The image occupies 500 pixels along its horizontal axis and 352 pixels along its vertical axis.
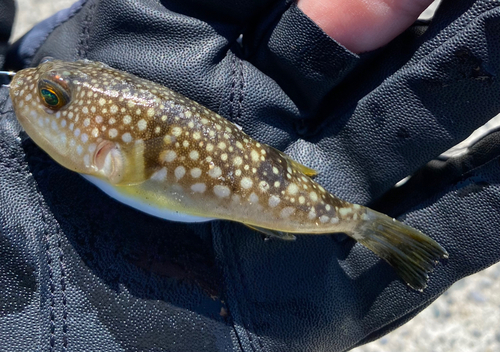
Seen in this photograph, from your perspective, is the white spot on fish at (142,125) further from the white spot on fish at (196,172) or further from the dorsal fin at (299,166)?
the dorsal fin at (299,166)

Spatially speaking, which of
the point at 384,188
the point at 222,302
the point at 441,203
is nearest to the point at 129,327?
the point at 222,302

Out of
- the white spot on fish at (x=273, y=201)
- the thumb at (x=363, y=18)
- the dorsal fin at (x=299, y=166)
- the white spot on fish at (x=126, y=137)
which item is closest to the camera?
the white spot on fish at (x=126, y=137)

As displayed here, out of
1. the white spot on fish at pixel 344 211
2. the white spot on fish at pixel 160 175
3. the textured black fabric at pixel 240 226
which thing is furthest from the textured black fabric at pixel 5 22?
the white spot on fish at pixel 344 211

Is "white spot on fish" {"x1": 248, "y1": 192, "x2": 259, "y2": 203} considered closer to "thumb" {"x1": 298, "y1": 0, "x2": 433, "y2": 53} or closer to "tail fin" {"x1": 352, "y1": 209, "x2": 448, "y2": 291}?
"tail fin" {"x1": 352, "y1": 209, "x2": 448, "y2": 291}

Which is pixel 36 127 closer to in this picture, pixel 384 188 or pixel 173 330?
pixel 173 330

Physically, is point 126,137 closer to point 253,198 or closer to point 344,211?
point 253,198

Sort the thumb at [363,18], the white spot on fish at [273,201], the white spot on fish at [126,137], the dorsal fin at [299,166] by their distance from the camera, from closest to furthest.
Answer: the white spot on fish at [126,137]
the white spot on fish at [273,201]
the dorsal fin at [299,166]
the thumb at [363,18]

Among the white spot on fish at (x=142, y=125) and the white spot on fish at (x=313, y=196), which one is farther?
the white spot on fish at (x=313, y=196)
